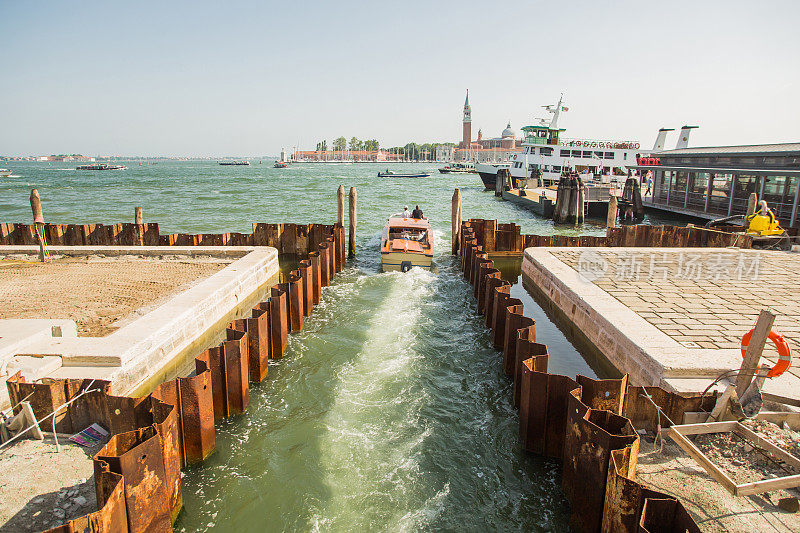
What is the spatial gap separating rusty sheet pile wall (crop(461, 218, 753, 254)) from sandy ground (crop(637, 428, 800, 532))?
38.8 ft

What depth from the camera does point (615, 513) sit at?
4.18 meters

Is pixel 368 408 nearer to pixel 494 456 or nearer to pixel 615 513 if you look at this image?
pixel 494 456

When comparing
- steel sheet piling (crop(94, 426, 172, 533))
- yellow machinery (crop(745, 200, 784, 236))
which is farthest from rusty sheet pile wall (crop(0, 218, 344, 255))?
yellow machinery (crop(745, 200, 784, 236))

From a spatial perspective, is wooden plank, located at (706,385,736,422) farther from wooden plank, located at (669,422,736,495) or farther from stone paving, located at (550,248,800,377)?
stone paving, located at (550,248,800,377)

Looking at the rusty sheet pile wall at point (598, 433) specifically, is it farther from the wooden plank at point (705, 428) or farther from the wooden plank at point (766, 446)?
the wooden plank at point (766, 446)

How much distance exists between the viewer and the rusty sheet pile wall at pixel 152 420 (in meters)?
3.96

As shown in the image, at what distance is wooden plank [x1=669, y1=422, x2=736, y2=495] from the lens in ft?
13.7

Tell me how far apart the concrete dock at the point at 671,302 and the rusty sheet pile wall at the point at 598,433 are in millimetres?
1018

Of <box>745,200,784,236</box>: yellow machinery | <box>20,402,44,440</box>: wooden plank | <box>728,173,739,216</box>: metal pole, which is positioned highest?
A: <box>728,173,739,216</box>: metal pole

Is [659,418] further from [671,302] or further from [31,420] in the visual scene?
[31,420]

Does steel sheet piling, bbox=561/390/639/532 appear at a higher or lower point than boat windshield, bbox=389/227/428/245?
lower

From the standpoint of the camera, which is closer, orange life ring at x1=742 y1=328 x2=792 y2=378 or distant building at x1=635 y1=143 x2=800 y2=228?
orange life ring at x1=742 y1=328 x2=792 y2=378

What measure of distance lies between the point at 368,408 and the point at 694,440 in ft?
14.2

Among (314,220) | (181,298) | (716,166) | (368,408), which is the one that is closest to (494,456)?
(368,408)
